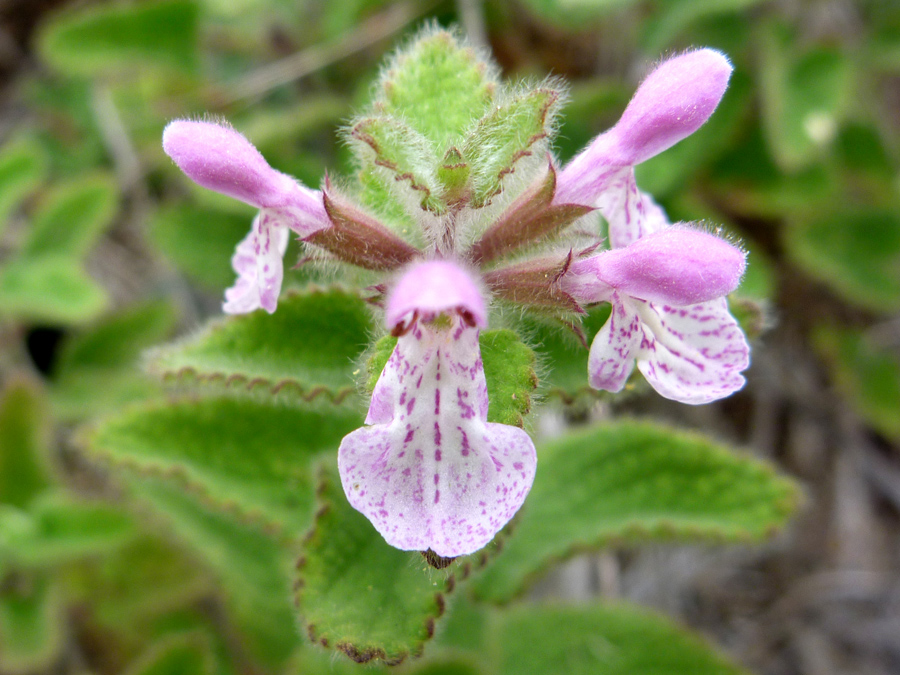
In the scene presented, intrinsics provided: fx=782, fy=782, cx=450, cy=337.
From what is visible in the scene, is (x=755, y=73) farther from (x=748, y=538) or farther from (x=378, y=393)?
(x=378, y=393)

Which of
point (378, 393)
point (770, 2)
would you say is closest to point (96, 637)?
point (378, 393)

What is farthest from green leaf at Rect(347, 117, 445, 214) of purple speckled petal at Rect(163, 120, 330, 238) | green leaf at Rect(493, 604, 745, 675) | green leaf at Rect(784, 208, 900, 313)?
green leaf at Rect(784, 208, 900, 313)

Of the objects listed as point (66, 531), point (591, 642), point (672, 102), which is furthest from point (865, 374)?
point (66, 531)

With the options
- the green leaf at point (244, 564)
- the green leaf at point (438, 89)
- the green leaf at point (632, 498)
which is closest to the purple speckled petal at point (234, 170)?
the green leaf at point (438, 89)

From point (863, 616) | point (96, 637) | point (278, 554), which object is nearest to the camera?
point (278, 554)

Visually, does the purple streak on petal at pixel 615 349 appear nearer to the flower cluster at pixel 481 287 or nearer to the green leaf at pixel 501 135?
the flower cluster at pixel 481 287

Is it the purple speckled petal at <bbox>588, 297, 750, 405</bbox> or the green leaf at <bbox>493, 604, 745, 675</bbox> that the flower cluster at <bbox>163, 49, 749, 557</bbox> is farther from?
the green leaf at <bbox>493, 604, 745, 675</bbox>
